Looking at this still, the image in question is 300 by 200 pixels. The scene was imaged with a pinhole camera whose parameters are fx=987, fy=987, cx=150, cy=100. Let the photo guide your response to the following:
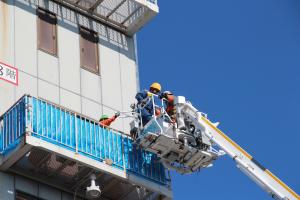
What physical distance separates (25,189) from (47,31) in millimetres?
7457

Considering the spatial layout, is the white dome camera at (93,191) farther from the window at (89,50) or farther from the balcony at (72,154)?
the window at (89,50)

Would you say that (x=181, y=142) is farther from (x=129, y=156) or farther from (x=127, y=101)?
(x=127, y=101)

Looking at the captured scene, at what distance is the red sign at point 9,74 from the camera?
33938mm

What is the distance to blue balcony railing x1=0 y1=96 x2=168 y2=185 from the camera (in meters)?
31.6

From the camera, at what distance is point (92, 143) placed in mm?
33000

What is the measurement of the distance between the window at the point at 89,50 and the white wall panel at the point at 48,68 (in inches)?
62.1

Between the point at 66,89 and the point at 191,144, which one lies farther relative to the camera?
the point at 66,89

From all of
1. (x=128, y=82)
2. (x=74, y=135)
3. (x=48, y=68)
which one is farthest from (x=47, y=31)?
(x=74, y=135)

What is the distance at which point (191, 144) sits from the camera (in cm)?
3428

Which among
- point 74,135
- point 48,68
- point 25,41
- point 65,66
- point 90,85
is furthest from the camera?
point 90,85

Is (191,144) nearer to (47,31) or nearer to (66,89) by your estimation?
(66,89)

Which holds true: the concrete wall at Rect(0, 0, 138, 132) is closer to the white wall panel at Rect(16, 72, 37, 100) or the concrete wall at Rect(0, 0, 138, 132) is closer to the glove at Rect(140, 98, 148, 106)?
the white wall panel at Rect(16, 72, 37, 100)

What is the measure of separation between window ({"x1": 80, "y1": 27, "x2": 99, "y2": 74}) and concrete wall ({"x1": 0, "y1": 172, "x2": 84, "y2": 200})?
6.34 meters

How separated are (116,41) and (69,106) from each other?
532cm
